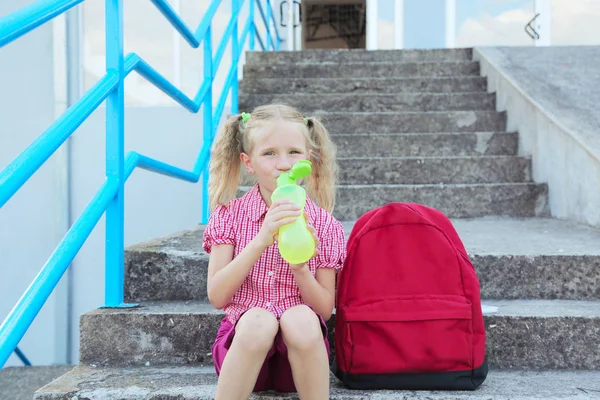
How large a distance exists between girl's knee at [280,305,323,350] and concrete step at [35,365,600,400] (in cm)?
18

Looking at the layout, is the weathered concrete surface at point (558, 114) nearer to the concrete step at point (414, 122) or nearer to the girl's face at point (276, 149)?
the concrete step at point (414, 122)

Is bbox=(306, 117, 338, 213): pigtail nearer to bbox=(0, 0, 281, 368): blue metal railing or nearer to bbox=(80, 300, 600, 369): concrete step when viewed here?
bbox=(80, 300, 600, 369): concrete step

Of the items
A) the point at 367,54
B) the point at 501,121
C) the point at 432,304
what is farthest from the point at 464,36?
the point at 432,304

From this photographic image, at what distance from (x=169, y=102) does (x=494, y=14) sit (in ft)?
11.8

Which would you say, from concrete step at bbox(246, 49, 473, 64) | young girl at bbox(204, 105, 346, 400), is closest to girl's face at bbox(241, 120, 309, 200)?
young girl at bbox(204, 105, 346, 400)

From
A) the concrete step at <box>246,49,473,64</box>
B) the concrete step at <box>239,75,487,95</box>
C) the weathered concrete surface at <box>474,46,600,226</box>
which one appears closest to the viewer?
the weathered concrete surface at <box>474,46,600,226</box>

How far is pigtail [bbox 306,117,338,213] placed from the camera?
54.1 inches

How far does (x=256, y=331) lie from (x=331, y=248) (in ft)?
0.85

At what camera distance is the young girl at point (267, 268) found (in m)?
1.15

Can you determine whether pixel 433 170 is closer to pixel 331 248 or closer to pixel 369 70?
pixel 369 70

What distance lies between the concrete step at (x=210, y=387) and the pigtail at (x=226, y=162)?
1.39 ft

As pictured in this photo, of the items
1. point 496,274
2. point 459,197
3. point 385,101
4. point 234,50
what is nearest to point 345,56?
point 385,101

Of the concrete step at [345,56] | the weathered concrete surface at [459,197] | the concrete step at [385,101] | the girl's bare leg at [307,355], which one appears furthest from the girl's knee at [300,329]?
the concrete step at [345,56]

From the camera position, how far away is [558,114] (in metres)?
2.55
